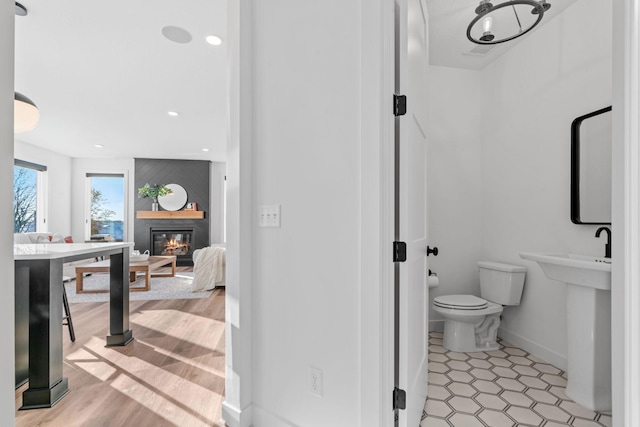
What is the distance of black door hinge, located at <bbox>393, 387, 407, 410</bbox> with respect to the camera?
4.34 feet

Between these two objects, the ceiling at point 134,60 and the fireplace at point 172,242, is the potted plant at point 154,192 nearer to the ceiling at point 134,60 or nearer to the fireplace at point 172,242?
the fireplace at point 172,242

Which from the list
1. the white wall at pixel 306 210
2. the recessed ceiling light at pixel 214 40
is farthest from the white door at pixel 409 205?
the recessed ceiling light at pixel 214 40

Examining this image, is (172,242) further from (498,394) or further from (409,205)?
(409,205)

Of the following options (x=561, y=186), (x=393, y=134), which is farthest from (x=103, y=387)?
(x=561, y=186)

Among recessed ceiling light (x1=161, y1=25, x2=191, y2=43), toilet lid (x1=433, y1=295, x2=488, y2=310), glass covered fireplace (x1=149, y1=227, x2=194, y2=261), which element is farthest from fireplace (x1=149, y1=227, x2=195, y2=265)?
toilet lid (x1=433, y1=295, x2=488, y2=310)

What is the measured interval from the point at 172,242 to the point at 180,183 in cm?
143

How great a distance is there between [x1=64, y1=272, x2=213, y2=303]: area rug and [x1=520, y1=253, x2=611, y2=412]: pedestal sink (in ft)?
12.8

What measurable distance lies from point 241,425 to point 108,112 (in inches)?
184

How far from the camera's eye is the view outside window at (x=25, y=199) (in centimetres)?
611

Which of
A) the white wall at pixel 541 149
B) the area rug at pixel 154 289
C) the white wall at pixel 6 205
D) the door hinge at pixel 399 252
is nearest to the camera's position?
the white wall at pixel 6 205

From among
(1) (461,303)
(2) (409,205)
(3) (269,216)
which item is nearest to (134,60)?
(3) (269,216)

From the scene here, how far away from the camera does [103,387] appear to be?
2.04 metres

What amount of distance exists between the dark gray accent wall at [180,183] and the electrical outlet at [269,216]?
22.3 feet

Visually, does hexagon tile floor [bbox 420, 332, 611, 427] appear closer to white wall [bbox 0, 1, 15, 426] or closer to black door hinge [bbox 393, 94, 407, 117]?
black door hinge [bbox 393, 94, 407, 117]
